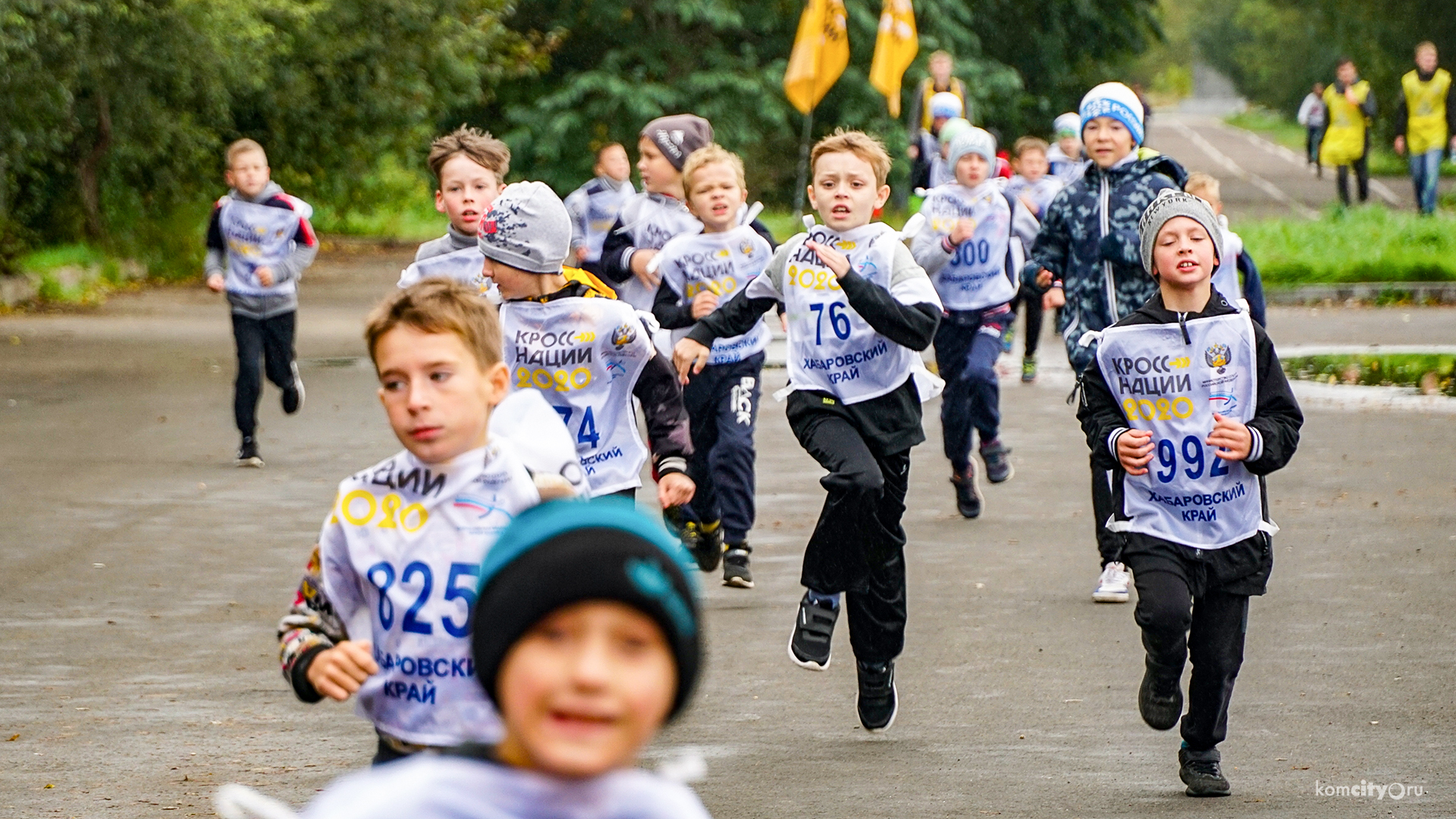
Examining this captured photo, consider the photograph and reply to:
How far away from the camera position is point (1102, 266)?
815 centimetres

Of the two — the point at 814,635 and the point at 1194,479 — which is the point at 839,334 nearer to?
the point at 814,635

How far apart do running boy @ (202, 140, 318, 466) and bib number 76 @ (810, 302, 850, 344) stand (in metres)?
6.17

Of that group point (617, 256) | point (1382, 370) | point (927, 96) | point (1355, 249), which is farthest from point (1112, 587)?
point (927, 96)

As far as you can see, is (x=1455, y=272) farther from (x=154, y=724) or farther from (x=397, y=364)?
(x=397, y=364)

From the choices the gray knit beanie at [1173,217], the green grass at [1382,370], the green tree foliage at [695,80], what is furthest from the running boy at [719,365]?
the green tree foliage at [695,80]

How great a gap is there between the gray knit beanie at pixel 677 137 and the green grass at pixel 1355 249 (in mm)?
12688

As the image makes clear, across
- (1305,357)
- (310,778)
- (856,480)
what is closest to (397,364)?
(310,778)

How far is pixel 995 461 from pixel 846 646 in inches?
136

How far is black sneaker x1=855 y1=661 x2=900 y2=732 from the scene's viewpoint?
20.9 feet

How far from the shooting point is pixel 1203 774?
5625 millimetres

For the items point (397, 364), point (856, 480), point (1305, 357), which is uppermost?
point (397, 364)

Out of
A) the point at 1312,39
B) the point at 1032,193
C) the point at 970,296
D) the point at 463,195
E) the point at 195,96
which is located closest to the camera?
the point at 463,195

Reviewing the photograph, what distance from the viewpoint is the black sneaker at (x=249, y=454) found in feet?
40.2

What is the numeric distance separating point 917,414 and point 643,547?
15.6 feet
